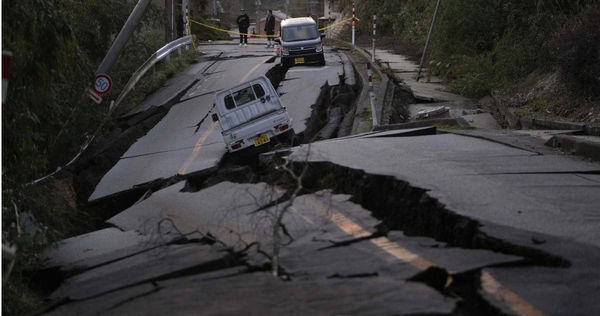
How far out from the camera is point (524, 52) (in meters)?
22.3

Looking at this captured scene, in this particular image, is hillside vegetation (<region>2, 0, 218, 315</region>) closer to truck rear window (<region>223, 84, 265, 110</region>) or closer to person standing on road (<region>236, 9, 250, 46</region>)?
truck rear window (<region>223, 84, 265, 110</region>)

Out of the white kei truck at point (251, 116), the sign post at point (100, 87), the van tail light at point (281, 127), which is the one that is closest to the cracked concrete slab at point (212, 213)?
the white kei truck at point (251, 116)

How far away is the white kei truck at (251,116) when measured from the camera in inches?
661

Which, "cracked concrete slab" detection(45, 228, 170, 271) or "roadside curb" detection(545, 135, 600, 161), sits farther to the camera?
"roadside curb" detection(545, 135, 600, 161)

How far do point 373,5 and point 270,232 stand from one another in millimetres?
41596

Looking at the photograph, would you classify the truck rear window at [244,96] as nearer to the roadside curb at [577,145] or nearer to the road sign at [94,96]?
the road sign at [94,96]

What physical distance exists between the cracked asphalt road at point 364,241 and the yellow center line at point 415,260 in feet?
0.06

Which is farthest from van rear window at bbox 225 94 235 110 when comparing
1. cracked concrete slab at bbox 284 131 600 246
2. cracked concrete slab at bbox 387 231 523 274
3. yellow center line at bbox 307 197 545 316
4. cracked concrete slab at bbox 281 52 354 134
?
cracked concrete slab at bbox 387 231 523 274

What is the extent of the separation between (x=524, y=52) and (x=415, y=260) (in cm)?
1661

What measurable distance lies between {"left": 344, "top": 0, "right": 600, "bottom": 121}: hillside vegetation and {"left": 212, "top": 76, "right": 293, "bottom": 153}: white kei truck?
6.03 metres

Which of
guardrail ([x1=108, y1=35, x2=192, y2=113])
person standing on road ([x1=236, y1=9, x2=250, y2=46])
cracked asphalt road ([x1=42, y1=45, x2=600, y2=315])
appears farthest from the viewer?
person standing on road ([x1=236, y1=9, x2=250, y2=46])

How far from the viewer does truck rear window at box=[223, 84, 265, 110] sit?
691 inches

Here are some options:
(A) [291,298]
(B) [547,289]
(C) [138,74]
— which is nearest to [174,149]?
(C) [138,74]

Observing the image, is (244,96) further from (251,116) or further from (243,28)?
(243,28)
